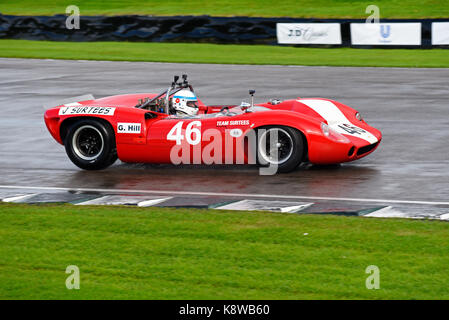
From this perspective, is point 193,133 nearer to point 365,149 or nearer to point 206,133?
point 206,133

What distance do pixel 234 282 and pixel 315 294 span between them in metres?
0.71

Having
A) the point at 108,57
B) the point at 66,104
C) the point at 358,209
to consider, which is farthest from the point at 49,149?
the point at 108,57

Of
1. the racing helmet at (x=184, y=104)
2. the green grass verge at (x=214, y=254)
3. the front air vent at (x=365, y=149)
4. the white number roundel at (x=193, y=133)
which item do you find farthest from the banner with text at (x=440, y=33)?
the green grass verge at (x=214, y=254)

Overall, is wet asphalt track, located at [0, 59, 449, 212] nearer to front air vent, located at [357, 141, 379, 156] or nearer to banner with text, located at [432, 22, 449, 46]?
front air vent, located at [357, 141, 379, 156]

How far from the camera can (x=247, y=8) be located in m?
43.3

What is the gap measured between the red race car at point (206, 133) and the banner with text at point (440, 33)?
18.7 meters

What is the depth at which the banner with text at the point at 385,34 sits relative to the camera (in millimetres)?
30484

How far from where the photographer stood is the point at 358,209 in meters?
9.34

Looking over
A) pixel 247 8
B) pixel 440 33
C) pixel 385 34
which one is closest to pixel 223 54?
pixel 385 34

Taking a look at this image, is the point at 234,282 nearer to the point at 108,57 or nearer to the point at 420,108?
the point at 420,108

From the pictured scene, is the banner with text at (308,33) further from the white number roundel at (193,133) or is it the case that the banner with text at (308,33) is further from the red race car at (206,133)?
the white number roundel at (193,133)
